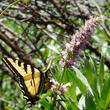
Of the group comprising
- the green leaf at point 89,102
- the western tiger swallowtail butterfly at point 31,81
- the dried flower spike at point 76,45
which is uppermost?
the dried flower spike at point 76,45

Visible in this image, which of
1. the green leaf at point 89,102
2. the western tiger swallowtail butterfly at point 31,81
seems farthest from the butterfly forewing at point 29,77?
the green leaf at point 89,102

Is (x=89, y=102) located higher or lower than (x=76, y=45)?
lower

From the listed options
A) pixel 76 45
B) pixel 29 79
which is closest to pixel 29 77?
pixel 29 79

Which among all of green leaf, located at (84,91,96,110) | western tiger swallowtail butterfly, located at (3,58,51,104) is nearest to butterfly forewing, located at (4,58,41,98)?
western tiger swallowtail butterfly, located at (3,58,51,104)

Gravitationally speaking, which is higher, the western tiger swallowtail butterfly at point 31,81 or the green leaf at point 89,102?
the western tiger swallowtail butterfly at point 31,81

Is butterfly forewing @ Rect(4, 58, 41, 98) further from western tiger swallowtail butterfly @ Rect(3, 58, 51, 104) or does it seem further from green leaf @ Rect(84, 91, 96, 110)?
green leaf @ Rect(84, 91, 96, 110)

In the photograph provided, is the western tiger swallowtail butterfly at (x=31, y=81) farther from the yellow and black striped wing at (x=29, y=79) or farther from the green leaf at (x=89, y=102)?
the green leaf at (x=89, y=102)

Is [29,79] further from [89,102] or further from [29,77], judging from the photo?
[89,102]

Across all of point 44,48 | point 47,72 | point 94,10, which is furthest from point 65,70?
point 44,48

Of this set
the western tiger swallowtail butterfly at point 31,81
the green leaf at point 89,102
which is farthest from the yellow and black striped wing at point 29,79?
the green leaf at point 89,102
